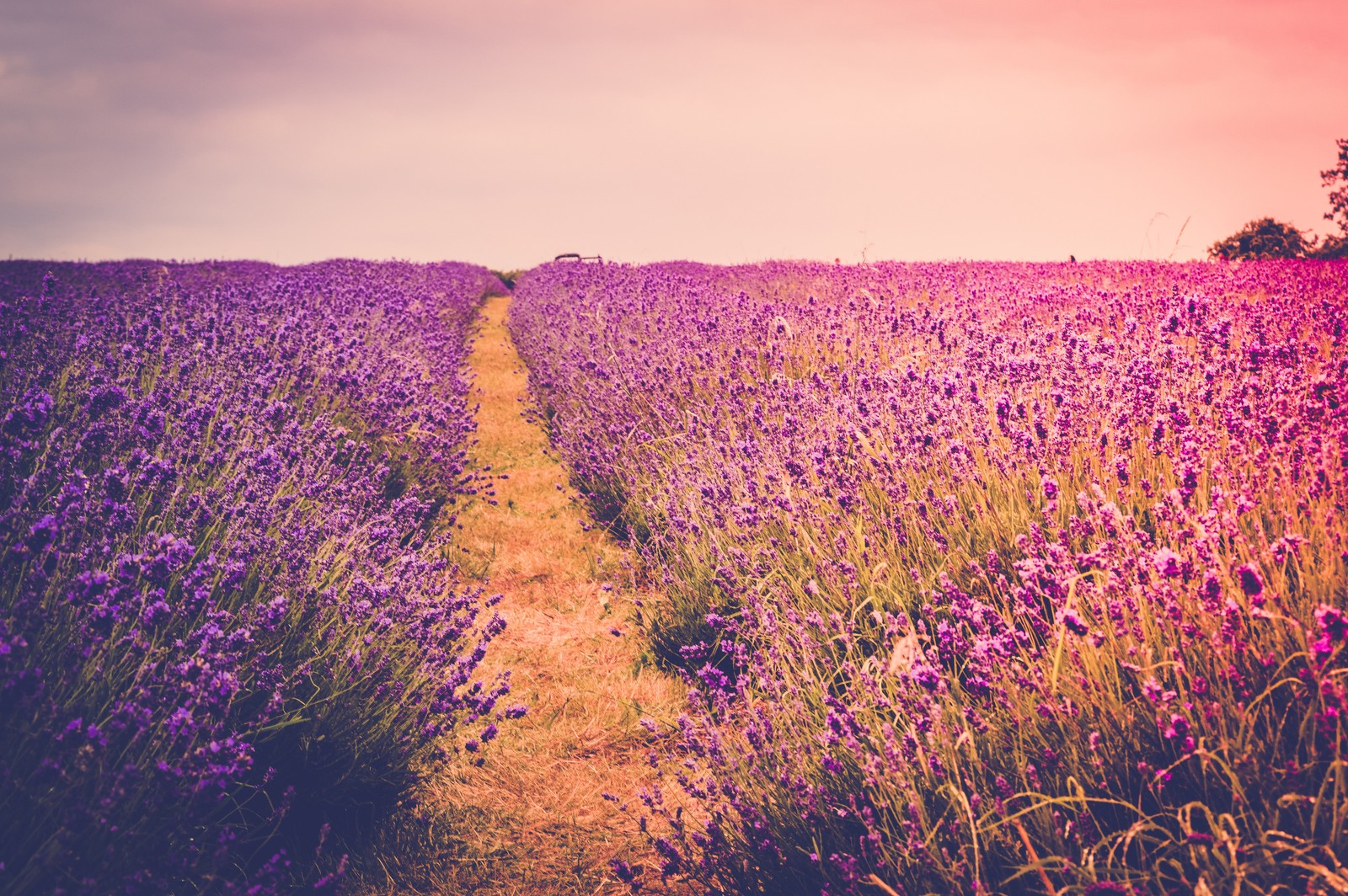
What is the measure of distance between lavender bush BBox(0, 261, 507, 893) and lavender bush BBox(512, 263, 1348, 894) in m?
0.93

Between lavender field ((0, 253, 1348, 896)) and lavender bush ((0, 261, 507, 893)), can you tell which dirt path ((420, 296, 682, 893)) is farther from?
lavender bush ((0, 261, 507, 893))

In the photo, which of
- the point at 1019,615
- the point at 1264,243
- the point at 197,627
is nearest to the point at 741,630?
the point at 1019,615

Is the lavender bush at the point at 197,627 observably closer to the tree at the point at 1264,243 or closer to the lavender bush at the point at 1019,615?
the lavender bush at the point at 1019,615

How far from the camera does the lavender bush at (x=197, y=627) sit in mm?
1444

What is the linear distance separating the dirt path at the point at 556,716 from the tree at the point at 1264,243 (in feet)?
62.1

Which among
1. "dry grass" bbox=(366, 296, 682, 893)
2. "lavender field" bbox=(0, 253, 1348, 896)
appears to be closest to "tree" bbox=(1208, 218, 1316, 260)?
"lavender field" bbox=(0, 253, 1348, 896)

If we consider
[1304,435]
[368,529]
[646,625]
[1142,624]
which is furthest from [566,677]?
[1304,435]

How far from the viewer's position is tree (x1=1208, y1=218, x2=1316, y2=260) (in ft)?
57.3

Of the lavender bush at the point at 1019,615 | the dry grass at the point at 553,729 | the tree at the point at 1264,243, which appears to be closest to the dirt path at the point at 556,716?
the dry grass at the point at 553,729

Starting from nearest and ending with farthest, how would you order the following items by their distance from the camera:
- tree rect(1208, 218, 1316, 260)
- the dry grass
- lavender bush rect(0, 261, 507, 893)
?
lavender bush rect(0, 261, 507, 893) < the dry grass < tree rect(1208, 218, 1316, 260)

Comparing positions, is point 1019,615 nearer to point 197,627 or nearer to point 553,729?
point 553,729

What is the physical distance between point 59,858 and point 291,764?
0.87 meters

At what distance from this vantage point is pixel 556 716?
2.86 meters

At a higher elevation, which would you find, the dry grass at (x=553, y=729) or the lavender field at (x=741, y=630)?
the lavender field at (x=741, y=630)
